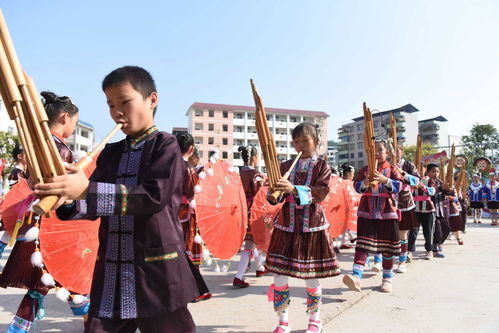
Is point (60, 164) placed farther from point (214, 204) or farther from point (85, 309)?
point (214, 204)

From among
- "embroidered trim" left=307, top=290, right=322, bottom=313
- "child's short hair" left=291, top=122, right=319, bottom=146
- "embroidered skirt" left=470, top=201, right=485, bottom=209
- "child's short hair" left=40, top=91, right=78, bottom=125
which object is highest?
"child's short hair" left=40, top=91, right=78, bottom=125

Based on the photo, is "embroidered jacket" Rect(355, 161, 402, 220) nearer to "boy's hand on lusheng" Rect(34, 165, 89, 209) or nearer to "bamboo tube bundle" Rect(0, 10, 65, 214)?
"boy's hand on lusheng" Rect(34, 165, 89, 209)

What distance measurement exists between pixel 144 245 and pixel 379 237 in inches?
138

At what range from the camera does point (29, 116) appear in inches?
46.5

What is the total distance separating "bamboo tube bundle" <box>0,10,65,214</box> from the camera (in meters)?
1.13

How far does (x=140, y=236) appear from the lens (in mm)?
1622

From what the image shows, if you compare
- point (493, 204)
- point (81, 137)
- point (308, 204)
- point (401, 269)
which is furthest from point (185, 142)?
point (81, 137)

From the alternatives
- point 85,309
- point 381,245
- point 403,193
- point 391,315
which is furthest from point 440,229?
point 85,309

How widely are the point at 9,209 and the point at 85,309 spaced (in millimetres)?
943

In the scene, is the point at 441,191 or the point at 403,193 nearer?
the point at 403,193

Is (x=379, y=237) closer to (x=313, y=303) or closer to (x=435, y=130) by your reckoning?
(x=313, y=303)

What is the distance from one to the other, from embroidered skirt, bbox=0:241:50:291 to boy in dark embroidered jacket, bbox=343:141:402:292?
3.28 metres

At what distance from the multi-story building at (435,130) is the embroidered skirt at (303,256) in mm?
71545

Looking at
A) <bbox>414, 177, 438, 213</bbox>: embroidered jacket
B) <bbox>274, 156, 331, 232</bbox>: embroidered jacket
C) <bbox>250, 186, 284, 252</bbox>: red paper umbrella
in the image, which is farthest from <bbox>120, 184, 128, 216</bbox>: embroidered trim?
<bbox>414, 177, 438, 213</bbox>: embroidered jacket
